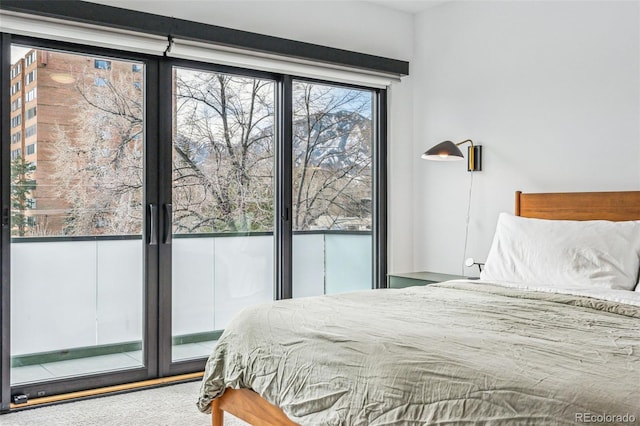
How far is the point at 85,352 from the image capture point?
3551mm

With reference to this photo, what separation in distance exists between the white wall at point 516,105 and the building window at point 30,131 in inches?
108

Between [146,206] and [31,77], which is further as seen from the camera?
[146,206]

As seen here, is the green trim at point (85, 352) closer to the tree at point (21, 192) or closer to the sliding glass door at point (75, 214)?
the sliding glass door at point (75, 214)

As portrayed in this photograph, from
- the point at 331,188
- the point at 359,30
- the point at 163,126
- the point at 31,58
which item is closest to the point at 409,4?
the point at 359,30

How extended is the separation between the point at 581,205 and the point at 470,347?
2132mm

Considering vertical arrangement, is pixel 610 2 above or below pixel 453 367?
above

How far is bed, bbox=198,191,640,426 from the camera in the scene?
1.53 meters

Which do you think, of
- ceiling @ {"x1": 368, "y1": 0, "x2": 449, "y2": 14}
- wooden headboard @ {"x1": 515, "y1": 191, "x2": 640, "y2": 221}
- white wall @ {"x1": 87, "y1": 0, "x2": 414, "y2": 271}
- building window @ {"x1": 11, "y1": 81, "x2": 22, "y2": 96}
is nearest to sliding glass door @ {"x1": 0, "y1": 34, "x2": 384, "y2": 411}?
building window @ {"x1": 11, "y1": 81, "x2": 22, "y2": 96}

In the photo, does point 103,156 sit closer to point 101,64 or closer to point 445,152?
point 101,64

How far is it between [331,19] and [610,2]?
1.81 metres

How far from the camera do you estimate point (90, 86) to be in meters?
3.53

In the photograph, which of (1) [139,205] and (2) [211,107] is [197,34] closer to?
(2) [211,107]

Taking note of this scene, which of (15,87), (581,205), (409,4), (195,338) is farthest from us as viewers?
(409,4)

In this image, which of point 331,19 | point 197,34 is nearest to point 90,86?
point 197,34
